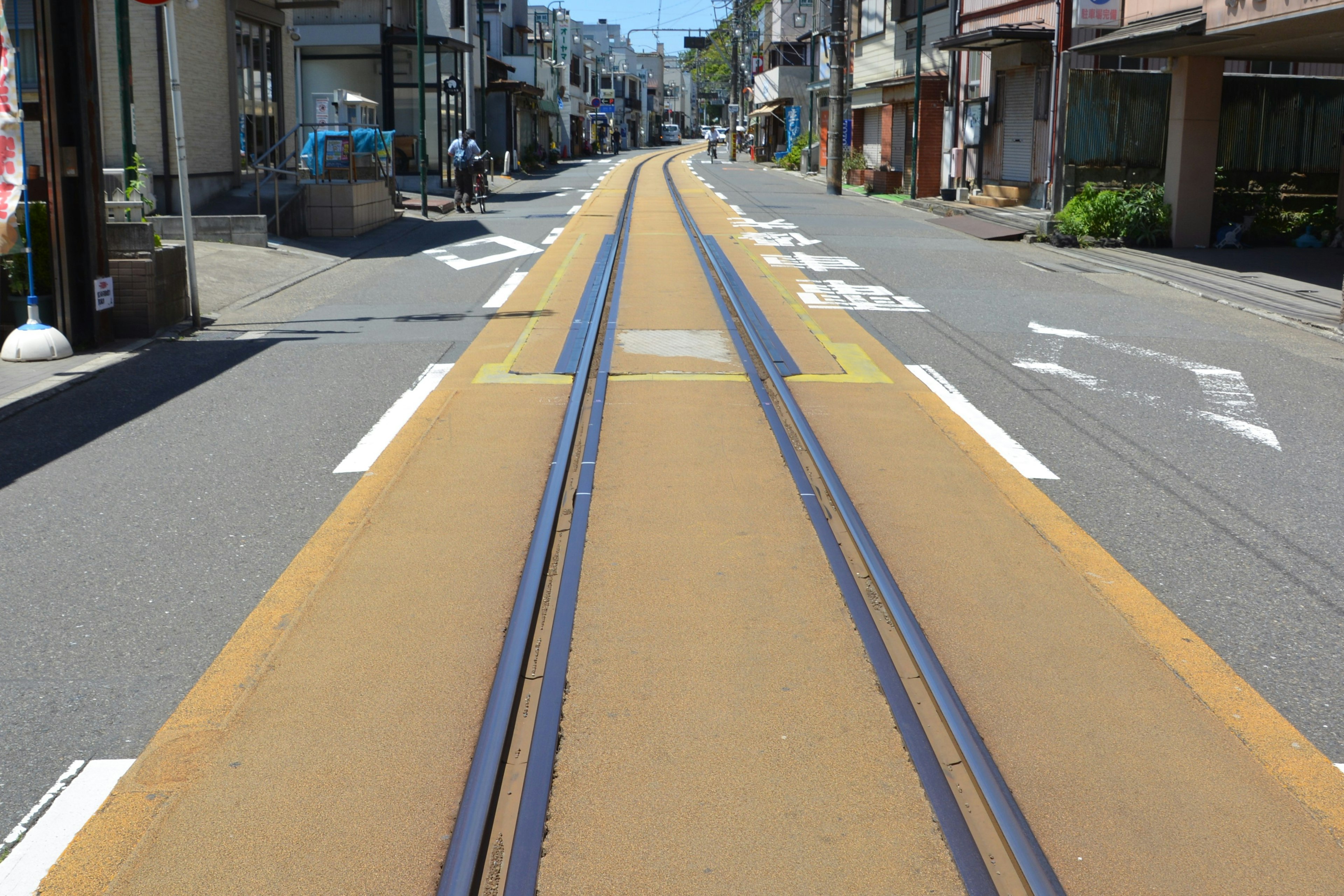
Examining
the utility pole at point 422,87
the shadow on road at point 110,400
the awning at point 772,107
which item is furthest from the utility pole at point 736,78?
the shadow on road at point 110,400

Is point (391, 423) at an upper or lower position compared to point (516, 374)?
lower

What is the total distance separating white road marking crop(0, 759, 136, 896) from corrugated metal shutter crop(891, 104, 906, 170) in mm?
37899

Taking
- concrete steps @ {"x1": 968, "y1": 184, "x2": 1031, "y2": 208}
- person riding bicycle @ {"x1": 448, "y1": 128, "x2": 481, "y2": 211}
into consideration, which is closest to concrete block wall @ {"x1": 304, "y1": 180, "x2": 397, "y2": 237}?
person riding bicycle @ {"x1": 448, "y1": 128, "x2": 481, "y2": 211}

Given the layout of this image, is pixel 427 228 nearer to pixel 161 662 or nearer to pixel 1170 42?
pixel 1170 42

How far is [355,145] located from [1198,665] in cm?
2179

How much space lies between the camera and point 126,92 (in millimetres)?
17062

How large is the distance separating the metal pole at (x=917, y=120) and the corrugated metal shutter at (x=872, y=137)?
24.0ft

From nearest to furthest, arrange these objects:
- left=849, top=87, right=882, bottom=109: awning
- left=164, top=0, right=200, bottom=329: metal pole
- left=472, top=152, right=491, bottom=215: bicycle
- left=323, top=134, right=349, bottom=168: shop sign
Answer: left=164, top=0, right=200, bottom=329: metal pole < left=323, top=134, right=349, bottom=168: shop sign < left=472, top=152, right=491, bottom=215: bicycle < left=849, top=87, right=882, bottom=109: awning

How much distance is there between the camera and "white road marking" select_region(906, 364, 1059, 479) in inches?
275

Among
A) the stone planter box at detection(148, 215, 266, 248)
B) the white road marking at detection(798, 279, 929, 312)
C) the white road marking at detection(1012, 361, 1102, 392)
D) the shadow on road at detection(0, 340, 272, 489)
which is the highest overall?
the stone planter box at detection(148, 215, 266, 248)

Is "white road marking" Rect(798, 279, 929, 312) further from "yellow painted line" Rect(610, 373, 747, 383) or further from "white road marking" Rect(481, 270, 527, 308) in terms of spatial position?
"yellow painted line" Rect(610, 373, 747, 383)

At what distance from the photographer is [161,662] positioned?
4.38 metres

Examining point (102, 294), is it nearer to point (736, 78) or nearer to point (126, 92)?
point (126, 92)

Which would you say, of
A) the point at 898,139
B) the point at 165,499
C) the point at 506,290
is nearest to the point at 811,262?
the point at 506,290
